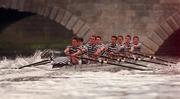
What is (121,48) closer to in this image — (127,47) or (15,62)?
(127,47)

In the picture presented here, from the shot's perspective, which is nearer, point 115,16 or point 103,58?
point 103,58

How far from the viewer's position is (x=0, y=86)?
1470 cm

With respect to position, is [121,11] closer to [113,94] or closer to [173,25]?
[173,25]

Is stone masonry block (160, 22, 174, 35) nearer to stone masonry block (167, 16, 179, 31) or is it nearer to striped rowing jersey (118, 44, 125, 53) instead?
stone masonry block (167, 16, 179, 31)

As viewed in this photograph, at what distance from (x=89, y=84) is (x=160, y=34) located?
8.60m

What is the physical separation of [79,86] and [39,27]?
19.6 metres

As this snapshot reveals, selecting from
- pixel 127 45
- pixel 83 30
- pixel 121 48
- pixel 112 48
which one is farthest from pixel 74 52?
pixel 83 30

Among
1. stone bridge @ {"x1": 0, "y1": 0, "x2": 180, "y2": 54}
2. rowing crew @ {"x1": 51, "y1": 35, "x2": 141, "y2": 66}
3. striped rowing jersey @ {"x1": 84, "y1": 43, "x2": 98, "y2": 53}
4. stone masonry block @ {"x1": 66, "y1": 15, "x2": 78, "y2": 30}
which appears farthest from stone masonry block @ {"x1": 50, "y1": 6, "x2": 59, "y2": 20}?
striped rowing jersey @ {"x1": 84, "y1": 43, "x2": 98, "y2": 53}

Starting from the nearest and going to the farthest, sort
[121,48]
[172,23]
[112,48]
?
1. [112,48]
2. [121,48]
3. [172,23]

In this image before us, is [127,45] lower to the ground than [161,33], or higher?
lower

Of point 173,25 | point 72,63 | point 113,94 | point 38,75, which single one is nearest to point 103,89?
point 113,94

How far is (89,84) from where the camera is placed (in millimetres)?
15180

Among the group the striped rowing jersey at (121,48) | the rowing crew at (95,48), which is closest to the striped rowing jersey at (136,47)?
the rowing crew at (95,48)

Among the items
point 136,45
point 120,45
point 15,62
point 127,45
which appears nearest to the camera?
point 120,45
